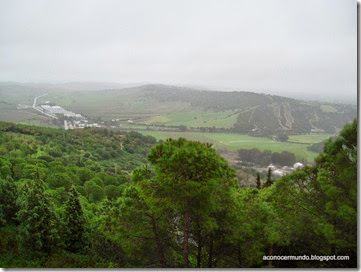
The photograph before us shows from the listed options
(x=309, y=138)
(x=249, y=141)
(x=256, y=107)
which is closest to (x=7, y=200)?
(x=249, y=141)

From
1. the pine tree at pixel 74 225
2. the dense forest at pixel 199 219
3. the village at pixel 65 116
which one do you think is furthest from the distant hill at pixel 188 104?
the pine tree at pixel 74 225

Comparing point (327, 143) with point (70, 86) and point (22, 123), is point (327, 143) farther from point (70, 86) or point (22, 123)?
point (22, 123)

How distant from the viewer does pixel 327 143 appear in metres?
Result: 5.74

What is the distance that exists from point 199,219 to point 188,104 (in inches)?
135

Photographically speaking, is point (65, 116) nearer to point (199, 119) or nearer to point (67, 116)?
point (67, 116)

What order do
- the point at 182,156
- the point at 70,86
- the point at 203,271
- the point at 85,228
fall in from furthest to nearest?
the point at 70,86 < the point at 85,228 < the point at 203,271 < the point at 182,156

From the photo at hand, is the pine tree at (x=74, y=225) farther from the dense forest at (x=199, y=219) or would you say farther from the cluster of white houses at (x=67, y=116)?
the cluster of white houses at (x=67, y=116)

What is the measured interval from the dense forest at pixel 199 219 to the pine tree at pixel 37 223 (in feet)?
0.06

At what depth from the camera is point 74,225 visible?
731cm

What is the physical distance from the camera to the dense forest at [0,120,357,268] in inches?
207

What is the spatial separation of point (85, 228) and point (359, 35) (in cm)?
661

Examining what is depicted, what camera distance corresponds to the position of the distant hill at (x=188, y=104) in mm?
7824

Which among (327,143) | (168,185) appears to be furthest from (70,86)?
(327,143)

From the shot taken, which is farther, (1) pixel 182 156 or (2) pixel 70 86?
(2) pixel 70 86
